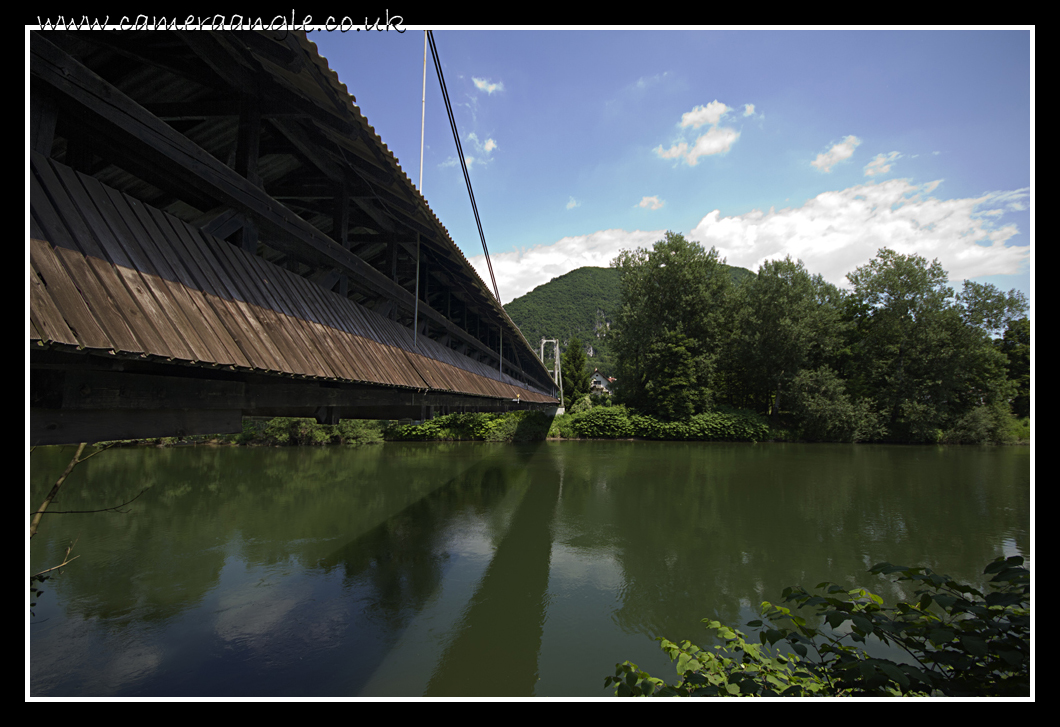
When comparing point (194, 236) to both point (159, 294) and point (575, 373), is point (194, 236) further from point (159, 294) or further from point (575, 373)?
point (575, 373)

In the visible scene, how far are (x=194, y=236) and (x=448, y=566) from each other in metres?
6.93

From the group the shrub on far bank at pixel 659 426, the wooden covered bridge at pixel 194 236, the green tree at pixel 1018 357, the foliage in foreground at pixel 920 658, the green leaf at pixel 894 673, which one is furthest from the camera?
the shrub on far bank at pixel 659 426

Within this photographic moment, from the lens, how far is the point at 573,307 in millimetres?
113000

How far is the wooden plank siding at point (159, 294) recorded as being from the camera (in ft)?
7.24

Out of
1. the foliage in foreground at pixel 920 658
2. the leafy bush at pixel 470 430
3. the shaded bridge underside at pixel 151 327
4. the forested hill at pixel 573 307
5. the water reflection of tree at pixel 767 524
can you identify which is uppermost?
the forested hill at pixel 573 307

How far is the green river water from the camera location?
536 centimetres

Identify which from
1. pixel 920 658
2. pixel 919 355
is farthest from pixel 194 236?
pixel 919 355

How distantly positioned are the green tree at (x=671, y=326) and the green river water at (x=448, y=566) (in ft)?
48.7

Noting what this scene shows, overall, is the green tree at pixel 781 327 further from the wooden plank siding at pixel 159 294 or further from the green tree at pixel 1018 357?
→ the wooden plank siding at pixel 159 294

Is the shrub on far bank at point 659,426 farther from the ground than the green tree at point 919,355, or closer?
closer

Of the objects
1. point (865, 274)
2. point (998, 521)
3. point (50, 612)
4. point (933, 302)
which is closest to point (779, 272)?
point (865, 274)

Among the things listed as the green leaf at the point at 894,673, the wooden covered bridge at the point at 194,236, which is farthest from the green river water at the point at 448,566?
the green leaf at the point at 894,673

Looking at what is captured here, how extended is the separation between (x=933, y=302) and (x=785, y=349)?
883 centimetres
